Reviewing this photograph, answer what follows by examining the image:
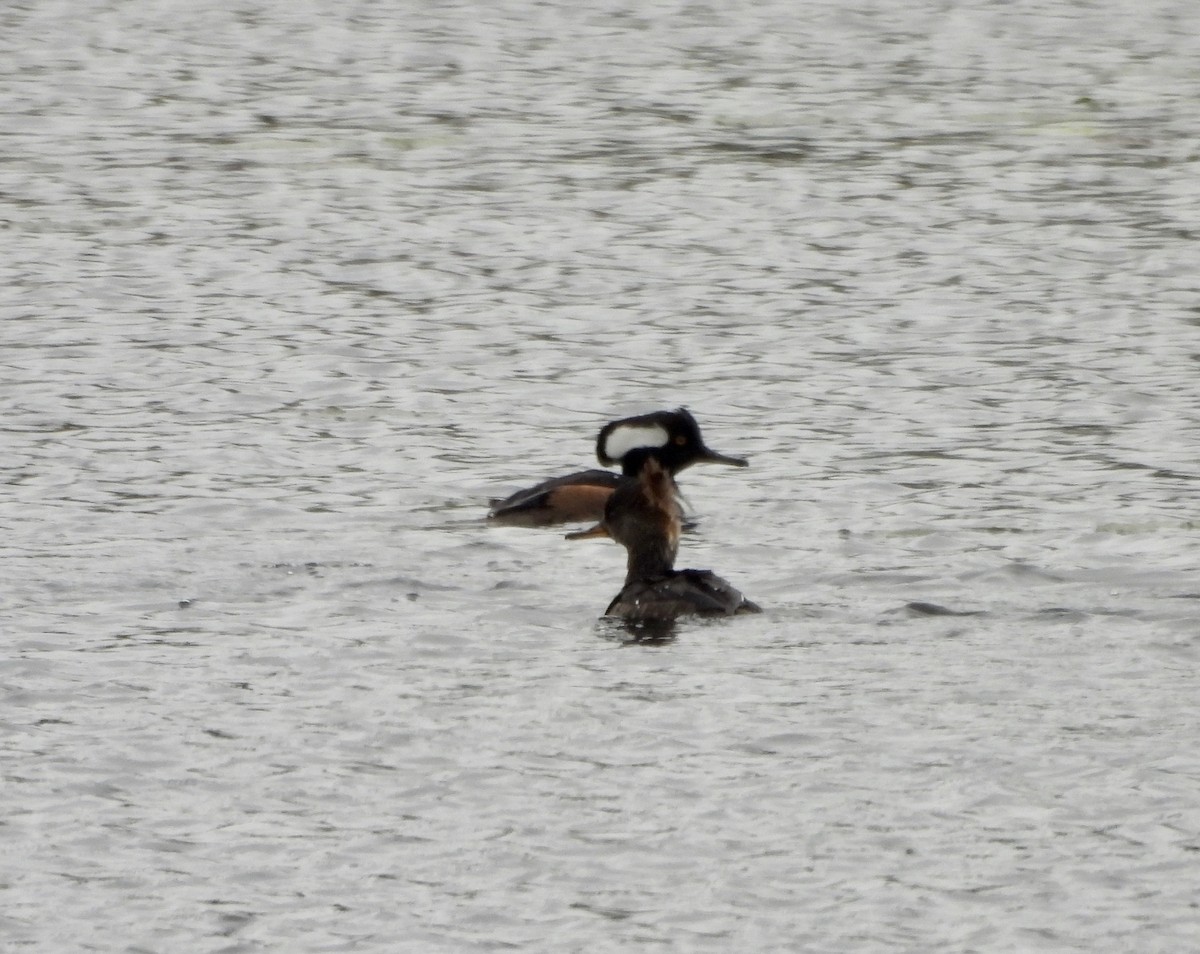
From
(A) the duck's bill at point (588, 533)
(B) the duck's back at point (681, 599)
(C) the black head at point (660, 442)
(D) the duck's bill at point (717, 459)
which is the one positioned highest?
Result: (C) the black head at point (660, 442)

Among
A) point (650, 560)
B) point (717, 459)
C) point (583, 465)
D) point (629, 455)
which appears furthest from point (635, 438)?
point (583, 465)

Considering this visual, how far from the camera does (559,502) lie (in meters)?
11.1

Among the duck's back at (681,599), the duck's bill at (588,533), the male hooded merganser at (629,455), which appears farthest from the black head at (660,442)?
the duck's back at (681,599)

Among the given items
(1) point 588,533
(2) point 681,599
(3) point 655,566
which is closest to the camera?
(2) point 681,599

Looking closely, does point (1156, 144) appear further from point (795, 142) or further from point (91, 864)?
point (91, 864)

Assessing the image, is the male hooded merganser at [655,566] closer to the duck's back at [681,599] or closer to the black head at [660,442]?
the duck's back at [681,599]

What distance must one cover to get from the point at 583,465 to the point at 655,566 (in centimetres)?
245

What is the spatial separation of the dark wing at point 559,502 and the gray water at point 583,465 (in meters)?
0.09

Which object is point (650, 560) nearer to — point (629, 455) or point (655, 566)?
point (655, 566)

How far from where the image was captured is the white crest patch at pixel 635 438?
10961 mm

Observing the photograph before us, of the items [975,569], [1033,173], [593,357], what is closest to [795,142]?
[1033,173]

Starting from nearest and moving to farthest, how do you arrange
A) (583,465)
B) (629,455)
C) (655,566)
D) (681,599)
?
(681,599), (655,566), (629,455), (583,465)

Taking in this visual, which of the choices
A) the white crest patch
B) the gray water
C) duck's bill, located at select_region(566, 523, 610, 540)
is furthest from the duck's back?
the white crest patch

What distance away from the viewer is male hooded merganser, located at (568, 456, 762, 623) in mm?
9539
